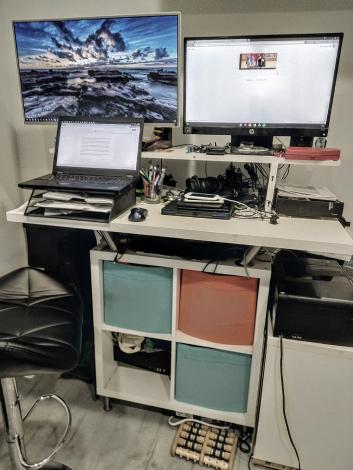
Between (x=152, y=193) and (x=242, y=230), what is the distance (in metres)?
0.50

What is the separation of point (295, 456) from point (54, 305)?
1.08m

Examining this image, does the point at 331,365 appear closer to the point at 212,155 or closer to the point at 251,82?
the point at 212,155

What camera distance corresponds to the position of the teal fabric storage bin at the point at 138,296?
137 cm

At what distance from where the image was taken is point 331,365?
1.20m

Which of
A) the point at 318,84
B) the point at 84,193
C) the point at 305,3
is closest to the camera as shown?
the point at 84,193

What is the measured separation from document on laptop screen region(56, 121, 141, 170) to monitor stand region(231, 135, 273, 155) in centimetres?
44

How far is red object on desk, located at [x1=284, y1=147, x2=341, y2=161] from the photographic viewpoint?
1.30 metres

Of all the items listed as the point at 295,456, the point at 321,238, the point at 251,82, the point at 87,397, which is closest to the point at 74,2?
the point at 251,82

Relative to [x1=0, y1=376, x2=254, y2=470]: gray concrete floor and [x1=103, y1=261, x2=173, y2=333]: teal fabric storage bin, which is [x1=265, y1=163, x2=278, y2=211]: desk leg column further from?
[x1=0, y1=376, x2=254, y2=470]: gray concrete floor

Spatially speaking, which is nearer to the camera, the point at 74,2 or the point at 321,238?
the point at 321,238

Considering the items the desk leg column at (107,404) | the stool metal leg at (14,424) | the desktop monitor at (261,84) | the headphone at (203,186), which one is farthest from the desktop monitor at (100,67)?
the desk leg column at (107,404)

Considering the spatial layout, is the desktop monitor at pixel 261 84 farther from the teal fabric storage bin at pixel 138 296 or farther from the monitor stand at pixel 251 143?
the teal fabric storage bin at pixel 138 296

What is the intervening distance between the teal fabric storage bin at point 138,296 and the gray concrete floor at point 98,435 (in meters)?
0.46

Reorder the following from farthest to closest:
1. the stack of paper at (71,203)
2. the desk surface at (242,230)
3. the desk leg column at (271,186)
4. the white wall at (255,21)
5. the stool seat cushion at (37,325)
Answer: the white wall at (255,21) → the desk leg column at (271,186) → the stack of paper at (71,203) → the desk surface at (242,230) → the stool seat cushion at (37,325)
